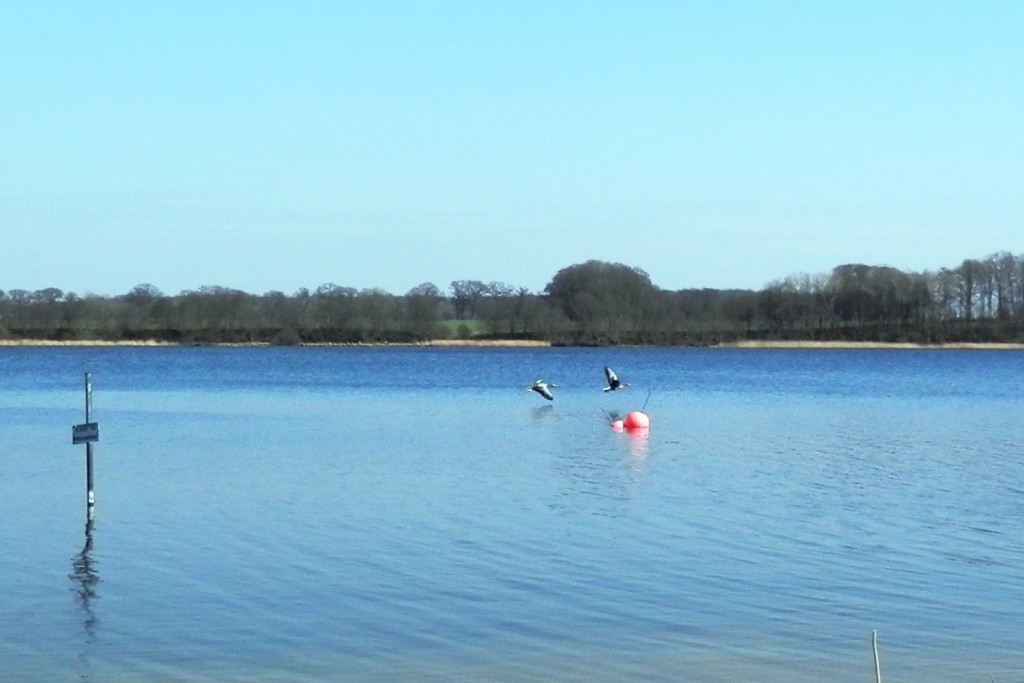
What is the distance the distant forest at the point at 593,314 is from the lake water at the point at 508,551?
78.9m

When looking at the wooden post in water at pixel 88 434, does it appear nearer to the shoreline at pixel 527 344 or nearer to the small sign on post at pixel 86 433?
the small sign on post at pixel 86 433

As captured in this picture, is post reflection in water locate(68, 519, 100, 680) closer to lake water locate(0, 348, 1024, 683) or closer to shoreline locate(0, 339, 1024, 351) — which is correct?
lake water locate(0, 348, 1024, 683)

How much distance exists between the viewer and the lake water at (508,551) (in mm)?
10711

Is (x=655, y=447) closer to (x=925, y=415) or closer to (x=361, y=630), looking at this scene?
(x=925, y=415)

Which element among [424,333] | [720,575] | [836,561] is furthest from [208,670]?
[424,333]

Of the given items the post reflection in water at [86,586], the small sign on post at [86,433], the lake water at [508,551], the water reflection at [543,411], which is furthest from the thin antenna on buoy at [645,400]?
the post reflection in water at [86,586]

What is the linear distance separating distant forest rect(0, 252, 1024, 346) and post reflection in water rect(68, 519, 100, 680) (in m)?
98.5

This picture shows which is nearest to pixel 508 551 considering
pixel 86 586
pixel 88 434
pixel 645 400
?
pixel 86 586

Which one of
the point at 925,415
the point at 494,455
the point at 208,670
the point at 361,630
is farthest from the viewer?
the point at 925,415

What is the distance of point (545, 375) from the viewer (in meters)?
70.2

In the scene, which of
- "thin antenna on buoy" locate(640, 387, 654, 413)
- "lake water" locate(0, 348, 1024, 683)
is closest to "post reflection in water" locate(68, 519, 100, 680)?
"lake water" locate(0, 348, 1024, 683)

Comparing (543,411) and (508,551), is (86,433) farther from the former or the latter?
(543,411)

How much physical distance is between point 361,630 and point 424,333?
103m

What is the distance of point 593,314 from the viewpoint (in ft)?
378
